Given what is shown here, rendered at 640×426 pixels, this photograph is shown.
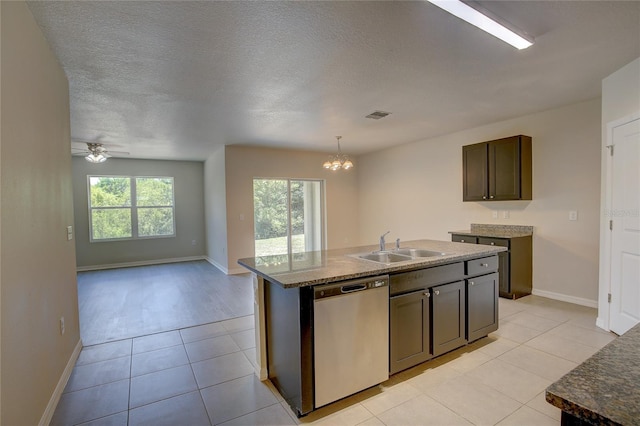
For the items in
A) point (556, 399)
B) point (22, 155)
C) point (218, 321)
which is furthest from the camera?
point (218, 321)

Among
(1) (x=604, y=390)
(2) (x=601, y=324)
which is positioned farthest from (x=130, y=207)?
(2) (x=601, y=324)

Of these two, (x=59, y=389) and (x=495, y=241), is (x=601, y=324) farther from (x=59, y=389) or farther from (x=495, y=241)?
(x=59, y=389)

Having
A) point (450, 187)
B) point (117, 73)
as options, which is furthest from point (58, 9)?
point (450, 187)

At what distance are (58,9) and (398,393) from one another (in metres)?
3.30

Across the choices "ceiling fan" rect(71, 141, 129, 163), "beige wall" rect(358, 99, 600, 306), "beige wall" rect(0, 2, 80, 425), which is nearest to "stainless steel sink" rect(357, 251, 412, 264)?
"beige wall" rect(0, 2, 80, 425)

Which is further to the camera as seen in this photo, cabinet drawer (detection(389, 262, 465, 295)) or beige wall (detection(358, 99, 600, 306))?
beige wall (detection(358, 99, 600, 306))

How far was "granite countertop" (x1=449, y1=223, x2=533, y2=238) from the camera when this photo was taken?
14.2 feet

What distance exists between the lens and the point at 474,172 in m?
4.74

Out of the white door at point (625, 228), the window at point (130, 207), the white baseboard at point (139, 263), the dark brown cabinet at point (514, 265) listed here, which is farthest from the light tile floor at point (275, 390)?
the window at point (130, 207)

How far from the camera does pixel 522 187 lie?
420cm

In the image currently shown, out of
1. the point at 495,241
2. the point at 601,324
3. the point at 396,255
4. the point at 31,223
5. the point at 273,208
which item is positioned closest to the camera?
the point at 31,223

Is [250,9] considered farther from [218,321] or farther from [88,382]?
[218,321]

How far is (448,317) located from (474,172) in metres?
2.87

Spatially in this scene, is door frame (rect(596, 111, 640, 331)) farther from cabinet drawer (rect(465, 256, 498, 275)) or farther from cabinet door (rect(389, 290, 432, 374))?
cabinet door (rect(389, 290, 432, 374))
